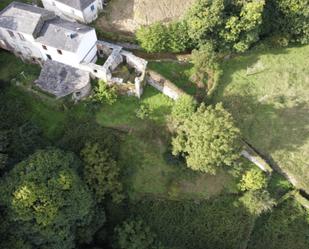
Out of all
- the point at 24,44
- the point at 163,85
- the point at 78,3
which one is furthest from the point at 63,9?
the point at 163,85

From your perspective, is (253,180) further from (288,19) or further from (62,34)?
(62,34)

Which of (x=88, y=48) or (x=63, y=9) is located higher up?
(x=63, y=9)

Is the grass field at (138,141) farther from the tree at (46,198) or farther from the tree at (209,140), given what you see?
the tree at (46,198)

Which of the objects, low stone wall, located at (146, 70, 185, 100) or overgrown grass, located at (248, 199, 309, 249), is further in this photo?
overgrown grass, located at (248, 199, 309, 249)

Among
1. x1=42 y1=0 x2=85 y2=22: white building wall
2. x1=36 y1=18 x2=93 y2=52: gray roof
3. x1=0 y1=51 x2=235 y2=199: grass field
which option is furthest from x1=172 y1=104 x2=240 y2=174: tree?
x1=42 y1=0 x2=85 y2=22: white building wall

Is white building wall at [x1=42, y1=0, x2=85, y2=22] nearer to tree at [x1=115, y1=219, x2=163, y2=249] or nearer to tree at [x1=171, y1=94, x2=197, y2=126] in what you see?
tree at [x1=171, y1=94, x2=197, y2=126]

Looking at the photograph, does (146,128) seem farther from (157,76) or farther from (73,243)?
(73,243)
